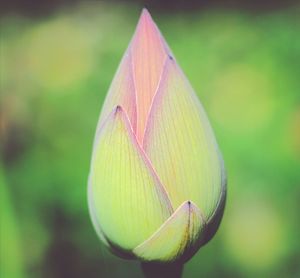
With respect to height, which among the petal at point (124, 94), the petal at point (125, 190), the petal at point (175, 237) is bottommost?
the petal at point (175, 237)

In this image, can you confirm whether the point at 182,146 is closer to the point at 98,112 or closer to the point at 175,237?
the point at 175,237

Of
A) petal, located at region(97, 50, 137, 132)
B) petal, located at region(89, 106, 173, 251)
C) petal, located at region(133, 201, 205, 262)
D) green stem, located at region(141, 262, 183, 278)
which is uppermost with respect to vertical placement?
petal, located at region(97, 50, 137, 132)

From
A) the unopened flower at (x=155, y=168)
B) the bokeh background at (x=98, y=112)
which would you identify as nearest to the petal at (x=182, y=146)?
the unopened flower at (x=155, y=168)

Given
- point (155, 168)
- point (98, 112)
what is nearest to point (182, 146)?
point (155, 168)

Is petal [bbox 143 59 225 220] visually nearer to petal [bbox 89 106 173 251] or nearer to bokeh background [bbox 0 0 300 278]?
petal [bbox 89 106 173 251]

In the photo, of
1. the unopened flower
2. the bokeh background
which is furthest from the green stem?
the bokeh background

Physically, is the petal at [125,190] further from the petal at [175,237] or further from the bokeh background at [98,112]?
the bokeh background at [98,112]
